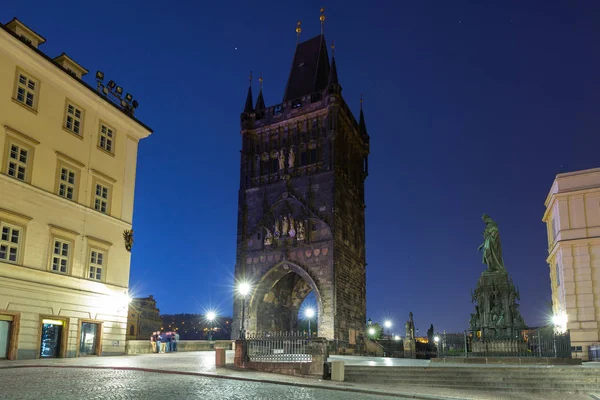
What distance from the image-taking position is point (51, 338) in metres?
23.3

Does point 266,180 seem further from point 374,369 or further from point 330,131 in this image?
point 374,369

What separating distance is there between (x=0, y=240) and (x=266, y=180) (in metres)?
31.5

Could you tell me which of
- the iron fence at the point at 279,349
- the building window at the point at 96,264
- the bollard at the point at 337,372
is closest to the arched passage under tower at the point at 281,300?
the building window at the point at 96,264

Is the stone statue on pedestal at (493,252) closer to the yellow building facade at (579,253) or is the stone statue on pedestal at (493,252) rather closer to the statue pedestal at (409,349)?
the yellow building facade at (579,253)

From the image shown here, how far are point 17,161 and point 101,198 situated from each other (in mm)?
5257

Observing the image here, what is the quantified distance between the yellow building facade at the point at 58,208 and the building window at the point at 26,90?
1.9 inches

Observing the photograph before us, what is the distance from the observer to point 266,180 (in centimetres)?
5138

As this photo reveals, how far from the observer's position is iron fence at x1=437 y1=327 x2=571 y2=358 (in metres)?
22.9

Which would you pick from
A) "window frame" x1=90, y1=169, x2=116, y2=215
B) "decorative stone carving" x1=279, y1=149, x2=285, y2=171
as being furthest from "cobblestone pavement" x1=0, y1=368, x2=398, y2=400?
"decorative stone carving" x1=279, y1=149, x2=285, y2=171

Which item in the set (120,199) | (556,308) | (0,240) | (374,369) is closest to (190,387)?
(374,369)

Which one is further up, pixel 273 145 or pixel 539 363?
pixel 273 145

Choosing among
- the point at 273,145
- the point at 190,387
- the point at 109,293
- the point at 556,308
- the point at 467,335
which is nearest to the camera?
the point at 190,387

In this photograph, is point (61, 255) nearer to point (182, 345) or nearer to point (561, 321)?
point (182, 345)

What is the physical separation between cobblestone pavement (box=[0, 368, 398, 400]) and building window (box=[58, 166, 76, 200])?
989cm
